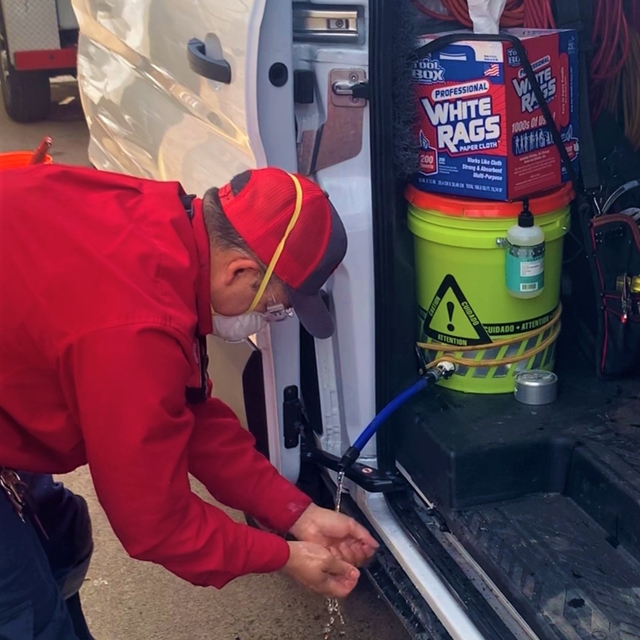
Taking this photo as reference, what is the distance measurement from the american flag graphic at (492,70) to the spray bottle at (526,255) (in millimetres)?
318

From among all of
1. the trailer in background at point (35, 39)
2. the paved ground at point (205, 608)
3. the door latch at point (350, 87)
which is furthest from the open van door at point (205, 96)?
the trailer in background at point (35, 39)

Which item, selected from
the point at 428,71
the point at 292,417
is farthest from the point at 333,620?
the point at 428,71

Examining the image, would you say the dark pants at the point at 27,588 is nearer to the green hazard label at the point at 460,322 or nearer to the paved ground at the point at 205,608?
the paved ground at the point at 205,608

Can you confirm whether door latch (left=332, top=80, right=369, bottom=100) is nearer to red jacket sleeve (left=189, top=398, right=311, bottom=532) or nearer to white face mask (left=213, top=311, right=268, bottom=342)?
white face mask (left=213, top=311, right=268, bottom=342)

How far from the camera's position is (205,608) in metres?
2.62

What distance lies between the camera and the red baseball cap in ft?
5.20

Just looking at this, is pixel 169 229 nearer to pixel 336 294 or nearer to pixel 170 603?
pixel 336 294

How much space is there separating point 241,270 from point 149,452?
0.35 meters

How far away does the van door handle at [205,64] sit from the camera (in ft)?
6.56

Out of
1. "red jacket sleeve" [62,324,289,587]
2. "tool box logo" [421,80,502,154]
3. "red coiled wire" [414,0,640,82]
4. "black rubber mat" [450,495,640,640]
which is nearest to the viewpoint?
"red jacket sleeve" [62,324,289,587]

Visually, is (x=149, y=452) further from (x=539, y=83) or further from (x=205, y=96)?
(x=539, y=83)

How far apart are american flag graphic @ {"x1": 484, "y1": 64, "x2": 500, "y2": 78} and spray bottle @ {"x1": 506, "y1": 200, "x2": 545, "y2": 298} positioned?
1.04ft

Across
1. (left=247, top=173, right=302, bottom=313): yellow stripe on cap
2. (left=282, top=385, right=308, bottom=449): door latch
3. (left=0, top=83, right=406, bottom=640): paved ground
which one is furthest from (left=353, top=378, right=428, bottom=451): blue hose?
(left=247, top=173, right=302, bottom=313): yellow stripe on cap

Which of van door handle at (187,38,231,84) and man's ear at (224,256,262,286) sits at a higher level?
van door handle at (187,38,231,84)
